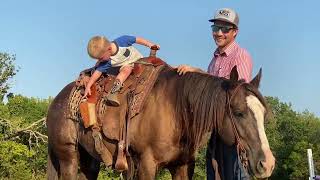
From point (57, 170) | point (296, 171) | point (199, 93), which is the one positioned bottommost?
point (296, 171)

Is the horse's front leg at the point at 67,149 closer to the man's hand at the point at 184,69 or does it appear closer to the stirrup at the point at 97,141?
the stirrup at the point at 97,141

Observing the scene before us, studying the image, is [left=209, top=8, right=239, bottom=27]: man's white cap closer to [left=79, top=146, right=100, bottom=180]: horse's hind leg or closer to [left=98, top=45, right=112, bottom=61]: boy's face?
[left=98, top=45, right=112, bottom=61]: boy's face

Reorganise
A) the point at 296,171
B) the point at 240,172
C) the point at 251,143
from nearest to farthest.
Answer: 1. the point at 251,143
2. the point at 240,172
3. the point at 296,171

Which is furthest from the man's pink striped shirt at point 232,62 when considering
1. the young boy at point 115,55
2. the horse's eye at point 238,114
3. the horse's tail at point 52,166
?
the horse's tail at point 52,166

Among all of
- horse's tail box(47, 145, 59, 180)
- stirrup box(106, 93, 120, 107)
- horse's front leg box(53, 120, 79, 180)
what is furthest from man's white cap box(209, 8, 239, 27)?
horse's tail box(47, 145, 59, 180)

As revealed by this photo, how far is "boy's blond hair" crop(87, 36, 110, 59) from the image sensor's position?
587 cm

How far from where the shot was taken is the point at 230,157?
522 centimetres

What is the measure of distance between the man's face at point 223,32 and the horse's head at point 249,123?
27.0 inches

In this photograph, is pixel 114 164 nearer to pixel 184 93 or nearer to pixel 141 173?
pixel 141 173

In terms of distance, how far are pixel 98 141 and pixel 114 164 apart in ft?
1.05

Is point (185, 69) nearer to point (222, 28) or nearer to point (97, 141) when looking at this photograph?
point (222, 28)

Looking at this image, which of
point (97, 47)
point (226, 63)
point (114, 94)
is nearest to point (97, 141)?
point (114, 94)

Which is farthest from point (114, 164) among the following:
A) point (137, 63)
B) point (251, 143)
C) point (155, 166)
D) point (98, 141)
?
point (251, 143)

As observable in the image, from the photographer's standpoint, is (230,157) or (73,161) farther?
(73,161)
